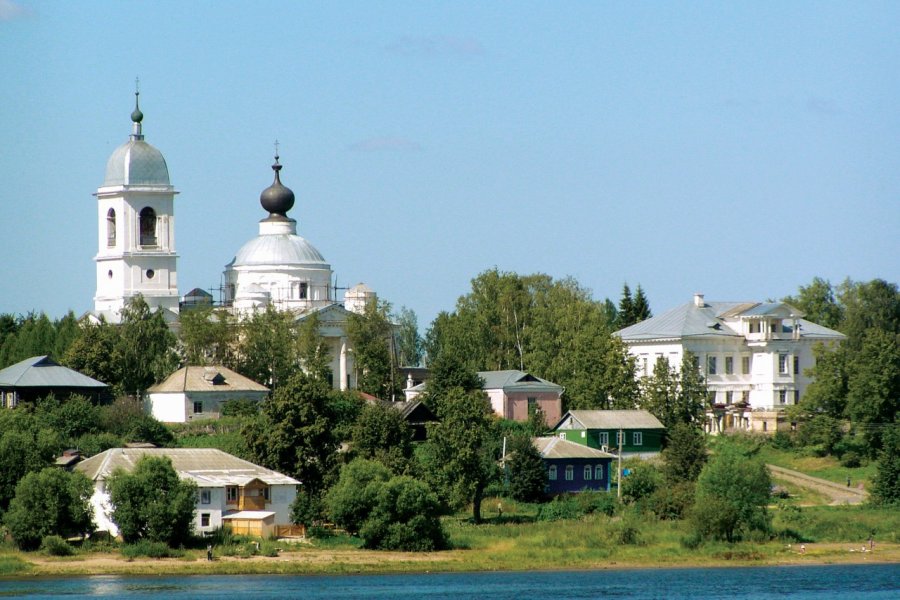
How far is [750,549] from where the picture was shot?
2499 inches

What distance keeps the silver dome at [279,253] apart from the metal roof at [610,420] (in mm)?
19625

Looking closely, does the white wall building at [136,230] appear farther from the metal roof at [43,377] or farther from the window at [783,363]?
the window at [783,363]

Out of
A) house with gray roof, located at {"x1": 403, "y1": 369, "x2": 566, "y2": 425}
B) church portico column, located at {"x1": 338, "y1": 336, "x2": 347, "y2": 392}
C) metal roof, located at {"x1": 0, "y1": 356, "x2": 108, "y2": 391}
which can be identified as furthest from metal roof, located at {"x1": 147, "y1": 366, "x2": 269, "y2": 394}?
church portico column, located at {"x1": 338, "y1": 336, "x2": 347, "y2": 392}

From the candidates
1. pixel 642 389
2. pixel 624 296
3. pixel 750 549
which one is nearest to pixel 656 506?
pixel 750 549

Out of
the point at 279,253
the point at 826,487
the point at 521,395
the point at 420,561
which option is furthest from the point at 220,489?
the point at 279,253

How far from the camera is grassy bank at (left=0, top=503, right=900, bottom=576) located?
194 ft

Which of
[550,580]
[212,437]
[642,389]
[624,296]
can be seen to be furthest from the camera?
[624,296]

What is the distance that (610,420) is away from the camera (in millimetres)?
78688

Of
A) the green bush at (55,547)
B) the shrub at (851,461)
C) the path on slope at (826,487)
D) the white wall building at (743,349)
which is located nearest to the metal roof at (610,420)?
the path on slope at (826,487)

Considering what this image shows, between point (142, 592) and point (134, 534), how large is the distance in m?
5.10

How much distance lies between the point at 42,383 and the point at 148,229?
708 inches

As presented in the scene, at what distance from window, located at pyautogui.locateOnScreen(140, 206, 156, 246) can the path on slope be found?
29.4m

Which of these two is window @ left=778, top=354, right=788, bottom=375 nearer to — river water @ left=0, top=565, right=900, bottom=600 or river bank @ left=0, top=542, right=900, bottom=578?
river bank @ left=0, top=542, right=900, bottom=578

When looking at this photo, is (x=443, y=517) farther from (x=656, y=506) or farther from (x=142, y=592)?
(x=142, y=592)
